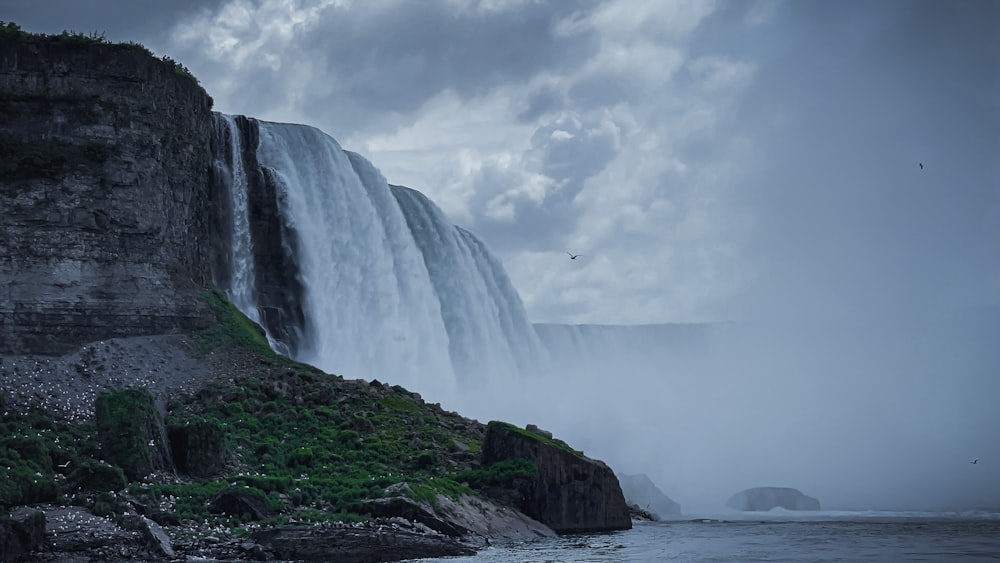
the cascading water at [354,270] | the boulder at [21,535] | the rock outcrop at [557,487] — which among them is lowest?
the boulder at [21,535]

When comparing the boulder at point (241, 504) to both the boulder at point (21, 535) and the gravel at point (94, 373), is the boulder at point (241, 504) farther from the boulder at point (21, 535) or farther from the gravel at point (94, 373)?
the gravel at point (94, 373)

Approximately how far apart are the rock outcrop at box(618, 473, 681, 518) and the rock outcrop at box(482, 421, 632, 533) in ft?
49.9

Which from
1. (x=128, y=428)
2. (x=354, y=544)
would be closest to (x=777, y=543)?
(x=354, y=544)

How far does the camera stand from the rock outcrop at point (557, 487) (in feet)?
126

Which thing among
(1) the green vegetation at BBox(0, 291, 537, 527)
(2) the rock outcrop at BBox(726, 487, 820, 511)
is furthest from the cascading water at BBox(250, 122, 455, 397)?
(2) the rock outcrop at BBox(726, 487, 820, 511)

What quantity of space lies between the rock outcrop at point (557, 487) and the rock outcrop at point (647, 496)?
49.9ft

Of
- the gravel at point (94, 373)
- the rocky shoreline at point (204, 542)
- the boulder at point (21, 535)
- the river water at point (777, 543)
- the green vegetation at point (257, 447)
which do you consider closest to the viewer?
the boulder at point (21, 535)

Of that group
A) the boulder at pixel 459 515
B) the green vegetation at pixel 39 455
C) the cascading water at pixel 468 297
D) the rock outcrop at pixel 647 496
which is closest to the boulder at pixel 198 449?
the green vegetation at pixel 39 455

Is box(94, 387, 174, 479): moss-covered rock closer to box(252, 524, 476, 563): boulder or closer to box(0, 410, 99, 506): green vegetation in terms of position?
box(0, 410, 99, 506): green vegetation

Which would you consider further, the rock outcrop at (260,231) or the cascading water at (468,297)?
the cascading water at (468,297)

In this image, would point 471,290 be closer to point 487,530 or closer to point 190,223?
point 190,223

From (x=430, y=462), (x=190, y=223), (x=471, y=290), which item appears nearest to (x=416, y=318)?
(x=471, y=290)

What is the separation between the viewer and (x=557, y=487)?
38.9 m

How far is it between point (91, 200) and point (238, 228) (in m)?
10.3
